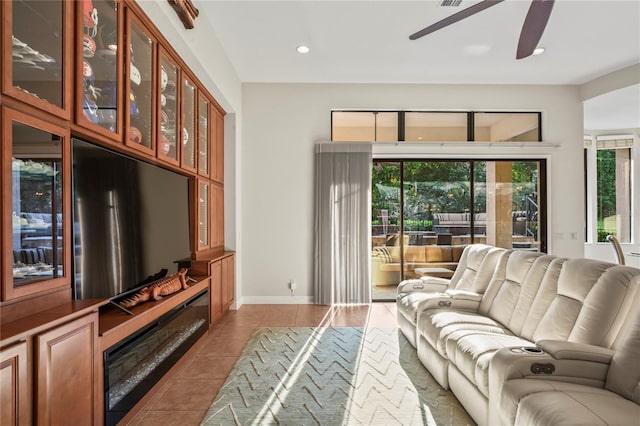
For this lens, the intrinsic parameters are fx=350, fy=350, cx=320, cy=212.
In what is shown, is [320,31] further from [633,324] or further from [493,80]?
[633,324]

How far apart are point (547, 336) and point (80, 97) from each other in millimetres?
3017

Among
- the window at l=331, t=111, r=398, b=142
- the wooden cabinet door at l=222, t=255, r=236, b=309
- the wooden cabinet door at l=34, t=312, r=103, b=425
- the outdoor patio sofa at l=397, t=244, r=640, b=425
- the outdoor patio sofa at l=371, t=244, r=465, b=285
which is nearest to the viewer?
the wooden cabinet door at l=34, t=312, r=103, b=425

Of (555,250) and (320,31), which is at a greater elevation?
(320,31)

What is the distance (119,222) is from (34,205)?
2.43 ft

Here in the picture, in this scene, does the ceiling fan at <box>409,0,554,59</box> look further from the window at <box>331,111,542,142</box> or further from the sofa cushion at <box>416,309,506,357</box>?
the window at <box>331,111,542,142</box>

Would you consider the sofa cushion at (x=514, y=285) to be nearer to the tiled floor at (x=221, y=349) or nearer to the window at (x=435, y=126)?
the tiled floor at (x=221, y=349)

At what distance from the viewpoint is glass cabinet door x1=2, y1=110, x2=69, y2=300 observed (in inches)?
54.8

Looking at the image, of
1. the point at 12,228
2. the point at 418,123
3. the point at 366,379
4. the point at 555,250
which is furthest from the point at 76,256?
the point at 555,250

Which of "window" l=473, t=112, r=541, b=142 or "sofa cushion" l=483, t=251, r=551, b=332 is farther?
"window" l=473, t=112, r=541, b=142

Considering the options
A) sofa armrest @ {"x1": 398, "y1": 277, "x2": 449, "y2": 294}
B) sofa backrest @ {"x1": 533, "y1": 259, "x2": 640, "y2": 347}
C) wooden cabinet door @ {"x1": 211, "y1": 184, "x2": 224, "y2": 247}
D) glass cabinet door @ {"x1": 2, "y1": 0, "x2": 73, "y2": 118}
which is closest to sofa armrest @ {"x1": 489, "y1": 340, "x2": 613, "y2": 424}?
sofa backrest @ {"x1": 533, "y1": 259, "x2": 640, "y2": 347}

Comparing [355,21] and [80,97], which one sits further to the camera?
[355,21]

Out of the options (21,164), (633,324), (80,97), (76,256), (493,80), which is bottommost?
(633,324)

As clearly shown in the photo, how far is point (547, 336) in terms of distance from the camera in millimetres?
2178

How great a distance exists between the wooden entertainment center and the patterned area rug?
86 cm
